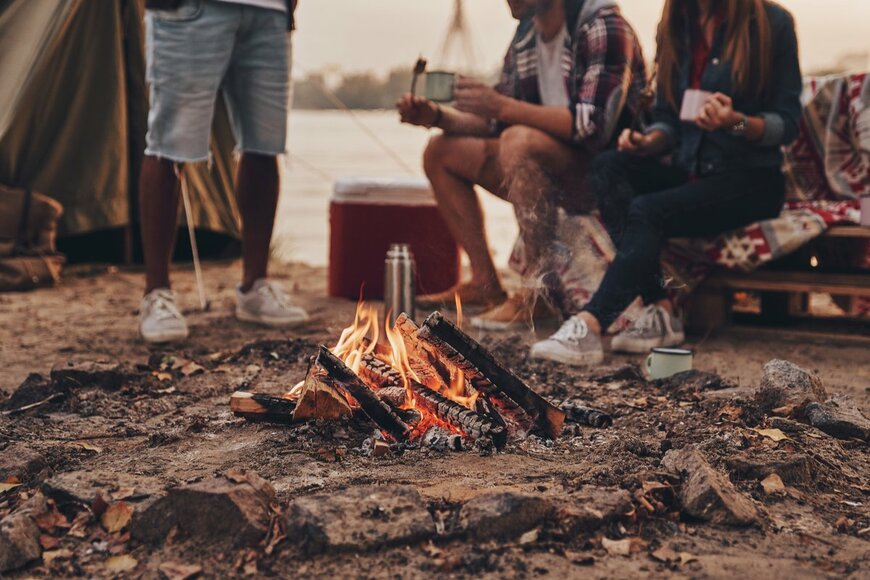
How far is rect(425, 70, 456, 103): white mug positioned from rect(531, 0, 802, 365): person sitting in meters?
0.66

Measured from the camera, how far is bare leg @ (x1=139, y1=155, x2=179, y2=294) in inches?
152

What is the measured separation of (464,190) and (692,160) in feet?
3.38

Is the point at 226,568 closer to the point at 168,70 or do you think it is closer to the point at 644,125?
the point at 168,70

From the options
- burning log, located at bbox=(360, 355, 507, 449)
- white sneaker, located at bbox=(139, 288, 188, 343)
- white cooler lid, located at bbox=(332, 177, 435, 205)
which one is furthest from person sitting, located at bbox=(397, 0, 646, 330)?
burning log, located at bbox=(360, 355, 507, 449)

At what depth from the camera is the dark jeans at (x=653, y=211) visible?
3.71 m

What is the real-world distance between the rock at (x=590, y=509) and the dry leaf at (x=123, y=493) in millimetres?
876

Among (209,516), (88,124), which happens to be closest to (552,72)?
(88,124)

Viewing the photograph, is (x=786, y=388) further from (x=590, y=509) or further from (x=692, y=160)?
(x=692, y=160)

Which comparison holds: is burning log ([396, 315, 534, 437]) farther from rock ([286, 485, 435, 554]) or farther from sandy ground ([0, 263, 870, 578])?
rock ([286, 485, 435, 554])

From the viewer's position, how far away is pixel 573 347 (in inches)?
140

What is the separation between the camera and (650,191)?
4.06 m

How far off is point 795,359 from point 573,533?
2063 mm

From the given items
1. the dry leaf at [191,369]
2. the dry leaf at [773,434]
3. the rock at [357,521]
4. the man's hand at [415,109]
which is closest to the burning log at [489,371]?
the dry leaf at [773,434]

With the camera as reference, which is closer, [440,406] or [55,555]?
[55,555]
